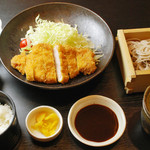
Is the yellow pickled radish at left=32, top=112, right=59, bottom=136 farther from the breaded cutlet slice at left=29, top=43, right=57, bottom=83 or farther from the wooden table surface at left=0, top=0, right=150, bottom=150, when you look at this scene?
the breaded cutlet slice at left=29, top=43, right=57, bottom=83

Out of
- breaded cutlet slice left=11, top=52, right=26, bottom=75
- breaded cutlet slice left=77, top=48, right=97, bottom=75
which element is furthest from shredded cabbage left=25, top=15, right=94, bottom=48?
breaded cutlet slice left=11, top=52, right=26, bottom=75

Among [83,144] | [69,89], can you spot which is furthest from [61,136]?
[69,89]

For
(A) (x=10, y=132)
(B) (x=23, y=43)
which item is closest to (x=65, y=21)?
(B) (x=23, y=43)

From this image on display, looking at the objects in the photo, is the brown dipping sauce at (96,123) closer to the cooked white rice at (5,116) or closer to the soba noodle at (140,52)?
the cooked white rice at (5,116)

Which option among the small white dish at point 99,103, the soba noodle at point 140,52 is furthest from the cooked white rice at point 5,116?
the soba noodle at point 140,52

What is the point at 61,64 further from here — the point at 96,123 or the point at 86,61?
the point at 96,123
